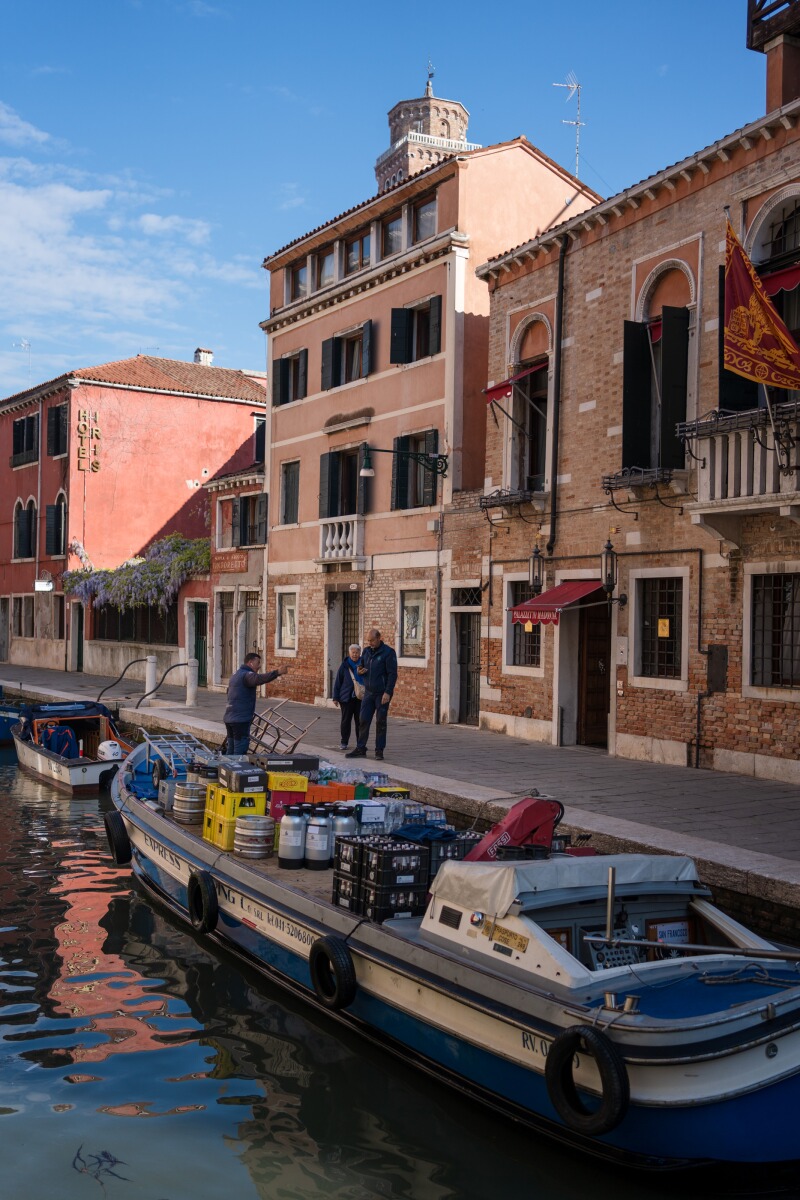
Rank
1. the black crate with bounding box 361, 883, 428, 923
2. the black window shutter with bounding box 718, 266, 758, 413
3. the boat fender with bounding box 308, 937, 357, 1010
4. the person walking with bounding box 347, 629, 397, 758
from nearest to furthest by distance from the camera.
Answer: the boat fender with bounding box 308, 937, 357, 1010 < the black crate with bounding box 361, 883, 428, 923 < the black window shutter with bounding box 718, 266, 758, 413 < the person walking with bounding box 347, 629, 397, 758

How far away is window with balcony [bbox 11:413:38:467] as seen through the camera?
3816cm

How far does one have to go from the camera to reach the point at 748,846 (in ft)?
29.9

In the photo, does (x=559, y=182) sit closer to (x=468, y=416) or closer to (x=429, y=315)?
(x=429, y=315)

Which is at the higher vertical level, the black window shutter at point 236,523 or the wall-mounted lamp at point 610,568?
the black window shutter at point 236,523

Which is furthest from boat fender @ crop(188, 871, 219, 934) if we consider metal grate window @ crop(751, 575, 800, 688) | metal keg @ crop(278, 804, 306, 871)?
metal grate window @ crop(751, 575, 800, 688)

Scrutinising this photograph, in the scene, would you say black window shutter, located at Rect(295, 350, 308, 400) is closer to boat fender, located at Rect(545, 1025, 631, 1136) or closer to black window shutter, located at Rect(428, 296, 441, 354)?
black window shutter, located at Rect(428, 296, 441, 354)

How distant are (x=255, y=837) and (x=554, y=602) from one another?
25.9 ft

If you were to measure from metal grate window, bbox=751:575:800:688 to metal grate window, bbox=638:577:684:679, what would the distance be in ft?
4.13

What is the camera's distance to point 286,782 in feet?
30.0

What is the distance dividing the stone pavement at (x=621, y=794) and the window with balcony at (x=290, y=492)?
640 cm

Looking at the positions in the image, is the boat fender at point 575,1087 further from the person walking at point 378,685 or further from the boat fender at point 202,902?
the person walking at point 378,685

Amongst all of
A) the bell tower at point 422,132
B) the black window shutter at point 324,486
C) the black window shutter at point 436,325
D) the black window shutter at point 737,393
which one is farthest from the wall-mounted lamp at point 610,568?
the bell tower at point 422,132

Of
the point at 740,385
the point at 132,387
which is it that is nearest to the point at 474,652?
the point at 740,385

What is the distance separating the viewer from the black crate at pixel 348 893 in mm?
6914
